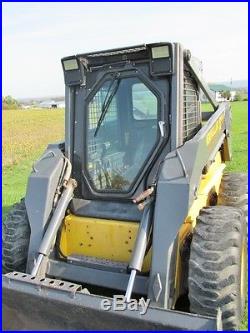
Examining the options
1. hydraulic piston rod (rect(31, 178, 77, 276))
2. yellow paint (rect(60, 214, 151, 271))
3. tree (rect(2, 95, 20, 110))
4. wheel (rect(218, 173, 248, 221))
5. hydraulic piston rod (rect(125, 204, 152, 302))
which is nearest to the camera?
hydraulic piston rod (rect(125, 204, 152, 302))

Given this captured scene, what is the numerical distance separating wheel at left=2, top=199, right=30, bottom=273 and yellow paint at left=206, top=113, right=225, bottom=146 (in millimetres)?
1924

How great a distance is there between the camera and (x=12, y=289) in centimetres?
321

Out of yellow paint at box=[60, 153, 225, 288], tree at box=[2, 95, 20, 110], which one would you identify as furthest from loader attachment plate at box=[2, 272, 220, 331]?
tree at box=[2, 95, 20, 110]

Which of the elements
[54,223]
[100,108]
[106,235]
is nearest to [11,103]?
[100,108]

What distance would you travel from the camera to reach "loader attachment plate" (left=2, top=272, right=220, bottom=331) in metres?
2.71

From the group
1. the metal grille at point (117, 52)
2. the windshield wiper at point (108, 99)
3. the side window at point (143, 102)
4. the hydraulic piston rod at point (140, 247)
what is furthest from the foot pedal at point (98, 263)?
the metal grille at point (117, 52)

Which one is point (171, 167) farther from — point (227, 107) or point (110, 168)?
point (227, 107)

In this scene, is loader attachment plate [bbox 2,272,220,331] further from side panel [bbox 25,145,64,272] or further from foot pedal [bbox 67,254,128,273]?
foot pedal [bbox 67,254,128,273]

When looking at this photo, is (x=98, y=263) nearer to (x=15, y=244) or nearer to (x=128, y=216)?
(x=128, y=216)

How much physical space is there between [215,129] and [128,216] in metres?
1.45

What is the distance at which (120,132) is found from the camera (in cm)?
414

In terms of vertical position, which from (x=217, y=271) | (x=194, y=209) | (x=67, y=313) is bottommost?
(x=67, y=313)

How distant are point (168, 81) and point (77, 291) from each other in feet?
6.47

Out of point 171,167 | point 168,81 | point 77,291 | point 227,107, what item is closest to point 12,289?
point 77,291
